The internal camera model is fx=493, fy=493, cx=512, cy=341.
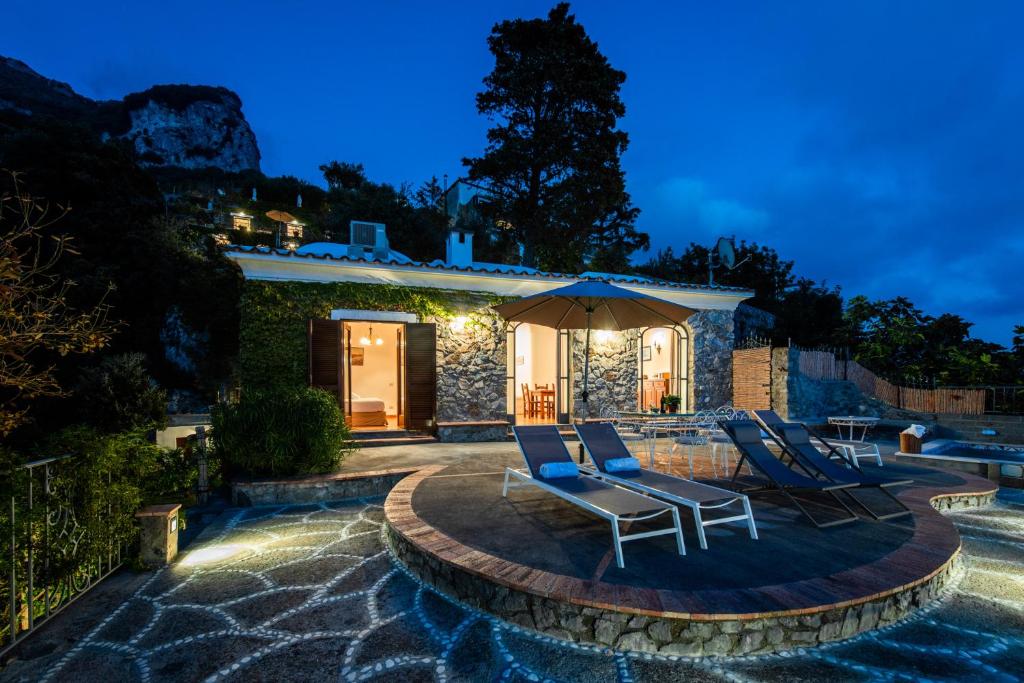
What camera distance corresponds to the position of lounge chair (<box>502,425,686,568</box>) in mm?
3506

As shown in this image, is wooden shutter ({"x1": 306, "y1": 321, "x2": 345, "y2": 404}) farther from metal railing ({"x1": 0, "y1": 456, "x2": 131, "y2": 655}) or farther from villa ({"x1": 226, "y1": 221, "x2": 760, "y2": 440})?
metal railing ({"x1": 0, "y1": 456, "x2": 131, "y2": 655})

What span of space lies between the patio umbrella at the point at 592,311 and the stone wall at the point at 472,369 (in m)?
2.85

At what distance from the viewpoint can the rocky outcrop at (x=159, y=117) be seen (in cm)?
4488

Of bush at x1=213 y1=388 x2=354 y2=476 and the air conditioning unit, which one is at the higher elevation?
the air conditioning unit

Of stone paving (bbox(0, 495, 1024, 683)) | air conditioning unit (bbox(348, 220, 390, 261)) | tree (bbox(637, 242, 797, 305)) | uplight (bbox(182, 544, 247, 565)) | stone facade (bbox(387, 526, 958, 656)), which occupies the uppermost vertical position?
tree (bbox(637, 242, 797, 305))

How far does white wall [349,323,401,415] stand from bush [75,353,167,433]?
801 centimetres

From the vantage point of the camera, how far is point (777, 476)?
4348mm

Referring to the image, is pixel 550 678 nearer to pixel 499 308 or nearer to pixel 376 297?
pixel 499 308

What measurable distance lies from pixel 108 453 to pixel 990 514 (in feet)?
27.5

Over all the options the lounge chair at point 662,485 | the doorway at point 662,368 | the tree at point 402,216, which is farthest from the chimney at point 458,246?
the tree at point 402,216

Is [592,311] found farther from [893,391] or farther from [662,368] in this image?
[893,391]

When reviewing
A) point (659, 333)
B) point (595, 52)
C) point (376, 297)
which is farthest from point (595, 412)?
point (595, 52)

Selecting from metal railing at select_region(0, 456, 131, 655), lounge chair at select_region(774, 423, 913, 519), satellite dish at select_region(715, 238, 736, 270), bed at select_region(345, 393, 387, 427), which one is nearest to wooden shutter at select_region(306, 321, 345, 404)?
bed at select_region(345, 393, 387, 427)

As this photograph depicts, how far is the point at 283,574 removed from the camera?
3861mm
